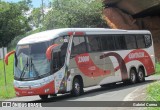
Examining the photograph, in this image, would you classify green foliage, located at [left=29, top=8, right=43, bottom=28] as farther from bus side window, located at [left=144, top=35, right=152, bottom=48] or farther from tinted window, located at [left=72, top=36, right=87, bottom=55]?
tinted window, located at [left=72, top=36, right=87, bottom=55]

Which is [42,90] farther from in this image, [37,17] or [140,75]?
[37,17]

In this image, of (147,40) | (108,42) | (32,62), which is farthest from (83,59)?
(147,40)

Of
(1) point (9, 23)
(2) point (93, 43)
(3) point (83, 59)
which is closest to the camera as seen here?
(3) point (83, 59)

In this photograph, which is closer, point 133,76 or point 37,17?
point 133,76

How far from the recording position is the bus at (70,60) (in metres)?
18.2

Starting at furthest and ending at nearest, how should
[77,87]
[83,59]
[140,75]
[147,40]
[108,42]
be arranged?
[147,40] → [140,75] → [108,42] → [83,59] → [77,87]

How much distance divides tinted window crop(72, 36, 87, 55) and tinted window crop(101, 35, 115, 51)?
188 cm

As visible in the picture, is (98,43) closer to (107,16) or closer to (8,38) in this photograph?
(107,16)

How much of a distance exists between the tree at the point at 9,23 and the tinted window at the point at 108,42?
6029 centimetres

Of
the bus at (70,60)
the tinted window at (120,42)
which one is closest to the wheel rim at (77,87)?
the bus at (70,60)

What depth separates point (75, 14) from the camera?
39.5 m

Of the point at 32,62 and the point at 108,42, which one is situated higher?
the point at 108,42

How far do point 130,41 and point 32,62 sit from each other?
26.7 ft

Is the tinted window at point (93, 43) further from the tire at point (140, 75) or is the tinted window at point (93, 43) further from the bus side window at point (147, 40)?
the bus side window at point (147, 40)
